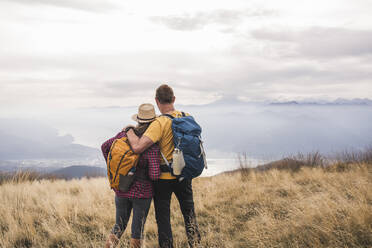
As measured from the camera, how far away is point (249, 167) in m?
10.6

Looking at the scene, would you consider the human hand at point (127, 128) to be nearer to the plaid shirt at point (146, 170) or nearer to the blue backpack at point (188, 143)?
the plaid shirt at point (146, 170)

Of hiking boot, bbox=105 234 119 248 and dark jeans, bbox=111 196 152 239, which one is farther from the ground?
dark jeans, bbox=111 196 152 239

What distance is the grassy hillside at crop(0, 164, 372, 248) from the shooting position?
359 centimetres

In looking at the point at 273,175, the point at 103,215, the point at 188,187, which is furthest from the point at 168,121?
the point at 273,175

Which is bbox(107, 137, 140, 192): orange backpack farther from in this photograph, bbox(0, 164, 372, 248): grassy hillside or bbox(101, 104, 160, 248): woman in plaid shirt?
bbox(0, 164, 372, 248): grassy hillside

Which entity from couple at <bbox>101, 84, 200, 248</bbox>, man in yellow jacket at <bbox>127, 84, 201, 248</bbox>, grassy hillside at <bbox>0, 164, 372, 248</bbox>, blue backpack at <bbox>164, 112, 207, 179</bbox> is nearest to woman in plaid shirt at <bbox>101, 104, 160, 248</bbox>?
couple at <bbox>101, 84, 200, 248</bbox>

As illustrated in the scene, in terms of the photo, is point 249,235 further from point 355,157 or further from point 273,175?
point 355,157

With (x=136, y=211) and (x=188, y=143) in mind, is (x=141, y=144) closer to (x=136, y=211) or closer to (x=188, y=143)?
(x=188, y=143)

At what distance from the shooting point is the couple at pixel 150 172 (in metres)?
2.87

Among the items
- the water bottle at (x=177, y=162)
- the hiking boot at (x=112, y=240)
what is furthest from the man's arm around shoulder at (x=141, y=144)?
the hiking boot at (x=112, y=240)

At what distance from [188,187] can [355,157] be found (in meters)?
10.6

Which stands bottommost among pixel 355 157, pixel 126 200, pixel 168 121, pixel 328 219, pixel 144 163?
pixel 355 157

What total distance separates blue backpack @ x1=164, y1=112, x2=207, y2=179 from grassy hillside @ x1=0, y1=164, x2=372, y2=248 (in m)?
1.41

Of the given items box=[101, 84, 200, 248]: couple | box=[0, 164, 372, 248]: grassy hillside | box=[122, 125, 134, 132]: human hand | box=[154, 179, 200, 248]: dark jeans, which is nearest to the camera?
box=[101, 84, 200, 248]: couple
